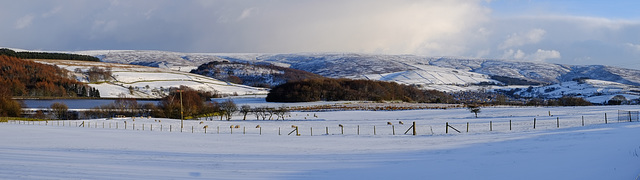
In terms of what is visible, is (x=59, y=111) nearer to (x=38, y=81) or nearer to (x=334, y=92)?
(x=334, y=92)

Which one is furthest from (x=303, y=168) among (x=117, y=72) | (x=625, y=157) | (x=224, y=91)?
(x=117, y=72)

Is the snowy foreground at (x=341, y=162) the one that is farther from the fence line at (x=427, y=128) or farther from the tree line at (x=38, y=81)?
the tree line at (x=38, y=81)

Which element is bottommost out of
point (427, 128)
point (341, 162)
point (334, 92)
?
point (427, 128)

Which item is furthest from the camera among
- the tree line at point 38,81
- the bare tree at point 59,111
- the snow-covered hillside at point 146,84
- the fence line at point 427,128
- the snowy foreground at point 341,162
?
the snow-covered hillside at point 146,84

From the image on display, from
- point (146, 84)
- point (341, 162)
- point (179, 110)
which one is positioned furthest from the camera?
point (146, 84)

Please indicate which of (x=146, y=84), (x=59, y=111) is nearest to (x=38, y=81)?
(x=146, y=84)

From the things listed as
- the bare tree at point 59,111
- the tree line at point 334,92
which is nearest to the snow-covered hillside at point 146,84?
the tree line at point 334,92

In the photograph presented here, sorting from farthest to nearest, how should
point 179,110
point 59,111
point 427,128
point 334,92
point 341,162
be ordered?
point 334,92, point 59,111, point 179,110, point 427,128, point 341,162

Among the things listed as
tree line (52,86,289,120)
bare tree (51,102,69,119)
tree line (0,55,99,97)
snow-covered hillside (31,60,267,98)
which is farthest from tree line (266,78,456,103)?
tree line (0,55,99,97)

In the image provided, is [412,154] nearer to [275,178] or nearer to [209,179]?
[275,178]

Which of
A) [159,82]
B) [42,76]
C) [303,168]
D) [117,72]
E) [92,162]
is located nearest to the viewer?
[303,168]

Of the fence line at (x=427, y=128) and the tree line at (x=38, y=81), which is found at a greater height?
the tree line at (x=38, y=81)

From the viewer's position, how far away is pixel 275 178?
1496cm

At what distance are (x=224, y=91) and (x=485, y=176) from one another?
14101cm
